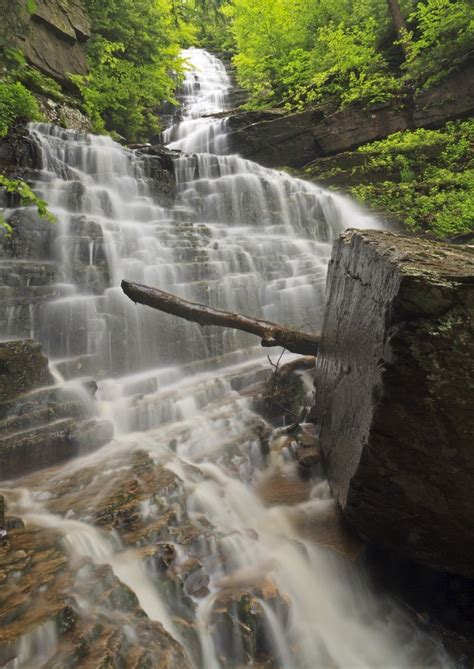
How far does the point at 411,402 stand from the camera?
2.08 m

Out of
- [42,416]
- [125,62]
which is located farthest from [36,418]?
[125,62]

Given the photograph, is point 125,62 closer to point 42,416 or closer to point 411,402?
point 42,416

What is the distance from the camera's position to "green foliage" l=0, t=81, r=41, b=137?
9680 millimetres

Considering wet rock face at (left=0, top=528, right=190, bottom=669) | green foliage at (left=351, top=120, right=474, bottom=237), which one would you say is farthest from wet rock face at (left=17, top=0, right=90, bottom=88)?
wet rock face at (left=0, top=528, right=190, bottom=669)

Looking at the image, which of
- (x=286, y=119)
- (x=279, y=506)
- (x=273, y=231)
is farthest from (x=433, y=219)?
(x=279, y=506)

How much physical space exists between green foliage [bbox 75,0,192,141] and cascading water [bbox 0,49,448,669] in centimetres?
359

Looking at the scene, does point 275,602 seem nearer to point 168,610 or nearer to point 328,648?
point 328,648

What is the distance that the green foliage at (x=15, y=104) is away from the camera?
9.68 metres

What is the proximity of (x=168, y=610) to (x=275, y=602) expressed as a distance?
688 millimetres

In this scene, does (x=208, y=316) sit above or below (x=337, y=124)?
below

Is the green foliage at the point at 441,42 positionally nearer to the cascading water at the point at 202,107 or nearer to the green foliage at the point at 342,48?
the green foliage at the point at 342,48

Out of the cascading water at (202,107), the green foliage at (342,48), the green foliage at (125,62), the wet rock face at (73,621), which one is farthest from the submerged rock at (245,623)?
the cascading water at (202,107)

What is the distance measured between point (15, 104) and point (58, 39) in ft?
16.1

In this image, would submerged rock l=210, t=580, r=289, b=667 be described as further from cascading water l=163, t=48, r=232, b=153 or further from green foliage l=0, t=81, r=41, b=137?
cascading water l=163, t=48, r=232, b=153
